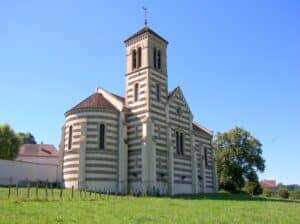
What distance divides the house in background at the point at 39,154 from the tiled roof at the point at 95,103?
25.4 m

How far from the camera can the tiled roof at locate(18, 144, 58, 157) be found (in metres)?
68.6

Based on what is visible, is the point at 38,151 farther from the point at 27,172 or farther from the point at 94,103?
the point at 94,103

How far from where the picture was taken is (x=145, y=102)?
4216cm

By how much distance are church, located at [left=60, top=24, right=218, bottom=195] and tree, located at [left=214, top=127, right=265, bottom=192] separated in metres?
14.3

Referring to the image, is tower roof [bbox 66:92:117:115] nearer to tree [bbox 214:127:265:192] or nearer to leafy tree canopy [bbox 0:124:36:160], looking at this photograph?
leafy tree canopy [bbox 0:124:36:160]

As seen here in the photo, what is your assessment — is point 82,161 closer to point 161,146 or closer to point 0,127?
point 161,146

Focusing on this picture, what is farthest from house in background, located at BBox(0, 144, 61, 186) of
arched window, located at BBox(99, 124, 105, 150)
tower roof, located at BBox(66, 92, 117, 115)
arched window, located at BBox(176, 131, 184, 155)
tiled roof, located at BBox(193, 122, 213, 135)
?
tiled roof, located at BBox(193, 122, 213, 135)

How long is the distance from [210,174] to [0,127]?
2993cm

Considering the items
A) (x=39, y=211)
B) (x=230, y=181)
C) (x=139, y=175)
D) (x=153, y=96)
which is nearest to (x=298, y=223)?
(x=39, y=211)

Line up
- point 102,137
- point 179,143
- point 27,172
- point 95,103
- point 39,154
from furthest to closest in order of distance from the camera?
1. point 39,154
2. point 179,143
3. point 27,172
4. point 95,103
5. point 102,137

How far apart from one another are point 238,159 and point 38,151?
34678 millimetres

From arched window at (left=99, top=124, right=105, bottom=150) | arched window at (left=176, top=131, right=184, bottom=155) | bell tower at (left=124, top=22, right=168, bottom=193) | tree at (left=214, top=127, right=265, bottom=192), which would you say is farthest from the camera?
tree at (left=214, top=127, right=265, bottom=192)

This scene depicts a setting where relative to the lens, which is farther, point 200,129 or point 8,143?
point 8,143

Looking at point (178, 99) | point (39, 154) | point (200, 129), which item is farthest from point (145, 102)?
point (39, 154)
